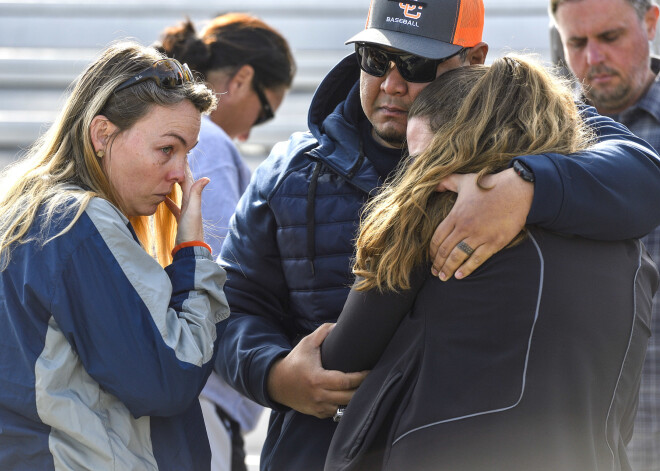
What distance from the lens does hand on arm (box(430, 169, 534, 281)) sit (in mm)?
1476

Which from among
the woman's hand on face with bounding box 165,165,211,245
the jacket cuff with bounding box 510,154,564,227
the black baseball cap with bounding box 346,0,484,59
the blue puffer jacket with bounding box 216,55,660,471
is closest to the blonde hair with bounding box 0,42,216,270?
the woman's hand on face with bounding box 165,165,211,245

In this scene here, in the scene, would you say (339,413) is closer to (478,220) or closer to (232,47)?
(478,220)

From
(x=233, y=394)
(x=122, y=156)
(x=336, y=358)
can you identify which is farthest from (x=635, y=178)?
(x=233, y=394)

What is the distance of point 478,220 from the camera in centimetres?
149

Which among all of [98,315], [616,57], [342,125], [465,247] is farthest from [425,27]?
[616,57]

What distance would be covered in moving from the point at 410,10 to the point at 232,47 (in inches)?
57.9

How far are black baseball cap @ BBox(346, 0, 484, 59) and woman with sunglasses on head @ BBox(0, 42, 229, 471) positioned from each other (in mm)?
540

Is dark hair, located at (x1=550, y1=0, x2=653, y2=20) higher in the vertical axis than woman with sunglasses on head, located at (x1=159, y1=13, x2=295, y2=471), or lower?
higher

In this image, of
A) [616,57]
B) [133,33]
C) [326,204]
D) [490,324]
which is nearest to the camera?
[490,324]

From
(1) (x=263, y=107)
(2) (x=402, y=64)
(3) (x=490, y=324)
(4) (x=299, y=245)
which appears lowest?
(1) (x=263, y=107)

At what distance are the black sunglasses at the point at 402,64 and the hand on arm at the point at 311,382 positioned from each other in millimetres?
573

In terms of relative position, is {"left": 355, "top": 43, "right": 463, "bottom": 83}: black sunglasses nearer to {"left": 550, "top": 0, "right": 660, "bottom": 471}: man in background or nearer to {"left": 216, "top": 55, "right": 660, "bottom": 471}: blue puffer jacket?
{"left": 216, "top": 55, "right": 660, "bottom": 471}: blue puffer jacket

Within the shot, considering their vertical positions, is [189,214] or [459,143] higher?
[459,143]

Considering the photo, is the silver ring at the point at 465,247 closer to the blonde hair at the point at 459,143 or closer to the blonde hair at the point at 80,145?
the blonde hair at the point at 459,143
